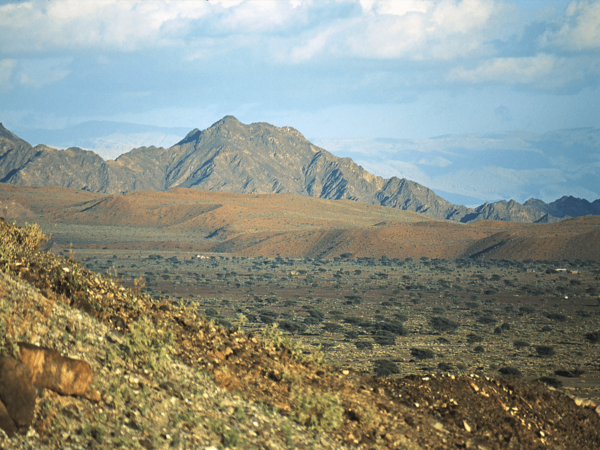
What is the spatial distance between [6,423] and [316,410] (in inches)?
140

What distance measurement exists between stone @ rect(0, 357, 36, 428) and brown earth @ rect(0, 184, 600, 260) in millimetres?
88597

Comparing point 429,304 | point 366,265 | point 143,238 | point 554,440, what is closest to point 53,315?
point 554,440

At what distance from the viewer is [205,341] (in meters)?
8.46

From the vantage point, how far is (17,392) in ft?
17.0

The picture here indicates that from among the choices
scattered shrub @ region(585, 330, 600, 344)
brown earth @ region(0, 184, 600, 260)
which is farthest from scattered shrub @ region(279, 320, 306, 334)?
brown earth @ region(0, 184, 600, 260)

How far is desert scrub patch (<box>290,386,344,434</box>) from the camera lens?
6.93 meters

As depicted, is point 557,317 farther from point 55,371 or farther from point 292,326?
point 55,371

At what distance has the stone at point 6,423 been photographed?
497 cm

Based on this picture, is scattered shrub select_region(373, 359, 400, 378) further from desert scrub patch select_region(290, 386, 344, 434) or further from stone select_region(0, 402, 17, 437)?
stone select_region(0, 402, 17, 437)

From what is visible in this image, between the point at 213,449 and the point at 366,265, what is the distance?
78308 mm

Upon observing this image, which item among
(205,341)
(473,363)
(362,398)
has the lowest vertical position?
(473,363)

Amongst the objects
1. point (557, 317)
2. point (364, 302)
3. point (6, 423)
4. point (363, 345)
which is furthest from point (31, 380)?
point (364, 302)

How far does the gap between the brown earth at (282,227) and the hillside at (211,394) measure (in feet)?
273

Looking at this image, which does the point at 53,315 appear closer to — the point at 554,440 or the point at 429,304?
the point at 554,440
